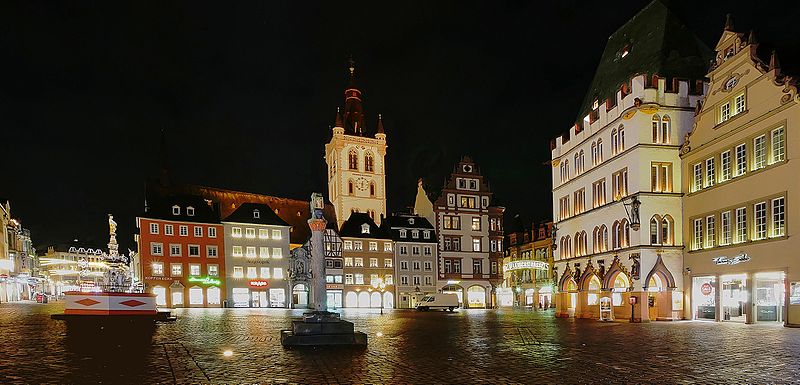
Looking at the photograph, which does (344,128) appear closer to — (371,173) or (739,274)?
(371,173)

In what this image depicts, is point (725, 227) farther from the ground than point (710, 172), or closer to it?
closer to it

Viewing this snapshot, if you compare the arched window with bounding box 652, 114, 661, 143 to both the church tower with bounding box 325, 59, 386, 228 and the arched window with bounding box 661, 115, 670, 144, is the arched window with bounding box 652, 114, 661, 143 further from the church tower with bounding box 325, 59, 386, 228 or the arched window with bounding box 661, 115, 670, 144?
the church tower with bounding box 325, 59, 386, 228

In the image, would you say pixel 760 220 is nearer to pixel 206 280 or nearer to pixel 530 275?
pixel 530 275

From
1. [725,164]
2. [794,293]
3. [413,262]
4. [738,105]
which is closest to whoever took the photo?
[794,293]

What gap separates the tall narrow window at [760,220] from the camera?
31.1 metres

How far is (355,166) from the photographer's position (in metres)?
104

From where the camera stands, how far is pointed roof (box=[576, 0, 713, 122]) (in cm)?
3991

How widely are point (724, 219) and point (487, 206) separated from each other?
47230mm

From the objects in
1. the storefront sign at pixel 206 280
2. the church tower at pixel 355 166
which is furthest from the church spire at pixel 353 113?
the storefront sign at pixel 206 280

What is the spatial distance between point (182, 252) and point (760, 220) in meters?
60.1

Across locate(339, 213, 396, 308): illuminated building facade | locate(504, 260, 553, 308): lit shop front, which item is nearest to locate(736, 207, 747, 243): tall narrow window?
locate(504, 260, 553, 308): lit shop front

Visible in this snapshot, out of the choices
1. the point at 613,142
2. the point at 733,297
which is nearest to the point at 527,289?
the point at 613,142

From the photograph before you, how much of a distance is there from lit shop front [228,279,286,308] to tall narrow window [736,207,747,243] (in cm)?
5627

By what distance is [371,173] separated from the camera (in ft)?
341
